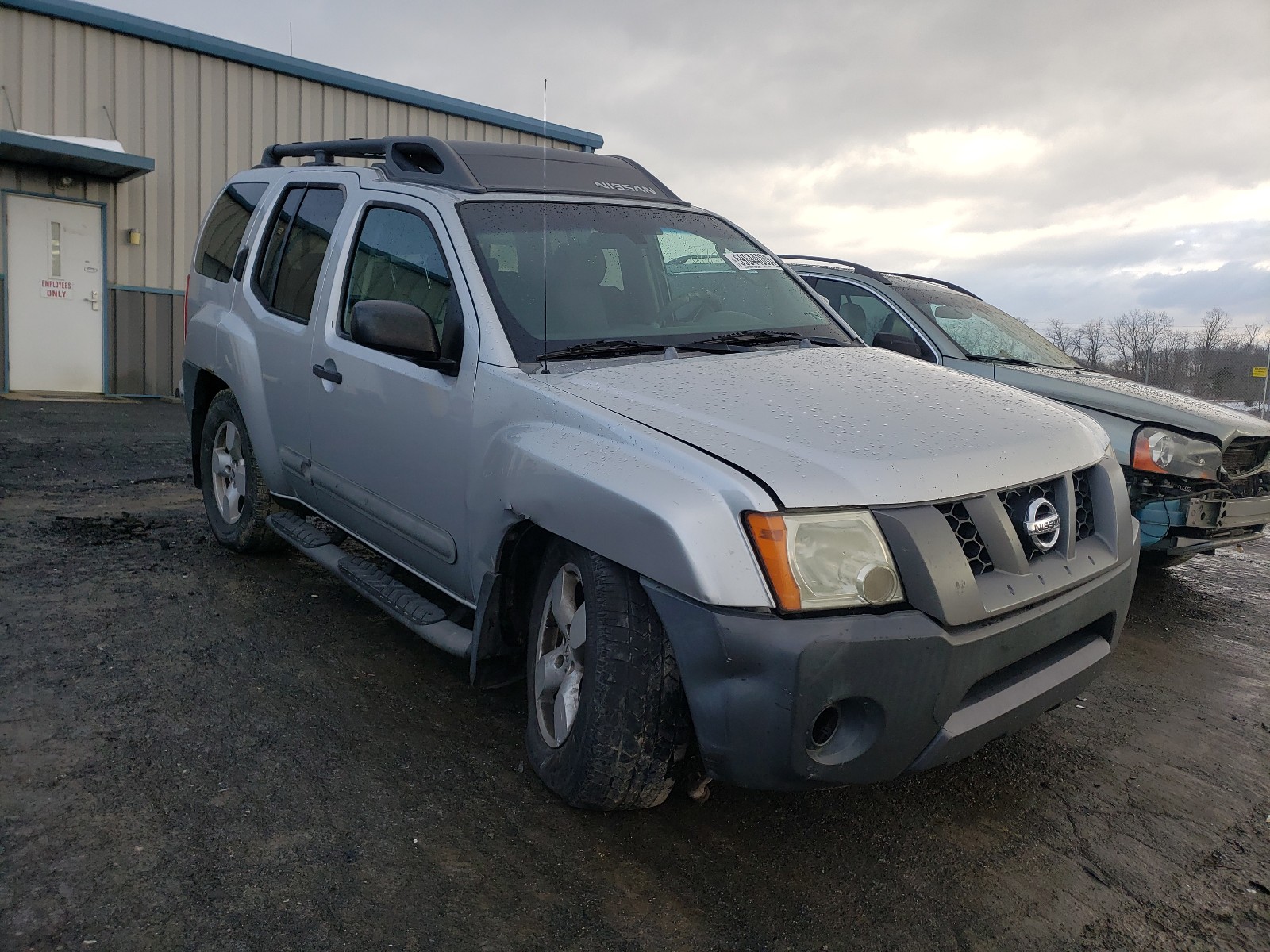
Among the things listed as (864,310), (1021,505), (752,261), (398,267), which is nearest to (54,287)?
(864,310)

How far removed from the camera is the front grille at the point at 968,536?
235cm

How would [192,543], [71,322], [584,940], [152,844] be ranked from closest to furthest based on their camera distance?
[584,940] < [152,844] < [192,543] < [71,322]

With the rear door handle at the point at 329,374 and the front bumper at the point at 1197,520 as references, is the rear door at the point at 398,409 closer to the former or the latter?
the rear door handle at the point at 329,374

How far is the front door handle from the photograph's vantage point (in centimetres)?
376

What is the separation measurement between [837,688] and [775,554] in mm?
317

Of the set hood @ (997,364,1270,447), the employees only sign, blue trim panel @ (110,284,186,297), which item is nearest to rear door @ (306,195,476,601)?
hood @ (997,364,1270,447)

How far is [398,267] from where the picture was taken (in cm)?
367

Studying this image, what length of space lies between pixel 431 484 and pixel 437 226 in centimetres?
92

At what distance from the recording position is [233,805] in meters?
2.64

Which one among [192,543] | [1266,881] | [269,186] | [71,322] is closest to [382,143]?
[269,186]

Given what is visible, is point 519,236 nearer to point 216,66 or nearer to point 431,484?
point 431,484

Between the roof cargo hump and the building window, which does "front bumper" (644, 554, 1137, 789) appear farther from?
the building window

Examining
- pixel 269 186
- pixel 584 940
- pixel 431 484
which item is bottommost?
pixel 584 940

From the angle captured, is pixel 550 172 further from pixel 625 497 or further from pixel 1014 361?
pixel 1014 361
